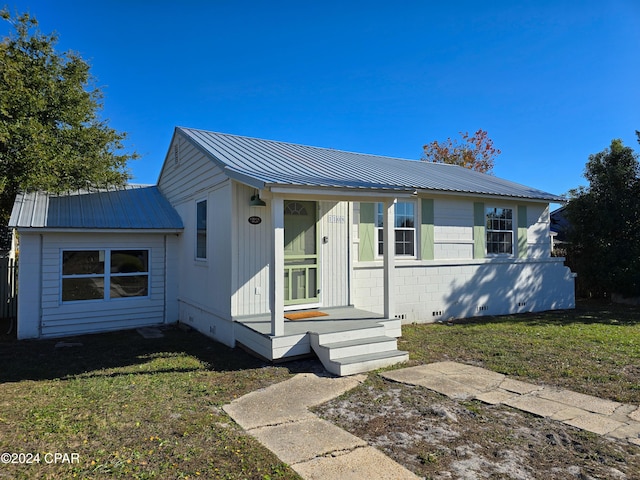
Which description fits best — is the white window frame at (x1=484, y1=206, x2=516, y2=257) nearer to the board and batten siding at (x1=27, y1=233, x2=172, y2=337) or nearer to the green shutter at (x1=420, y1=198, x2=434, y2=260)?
the green shutter at (x1=420, y1=198, x2=434, y2=260)

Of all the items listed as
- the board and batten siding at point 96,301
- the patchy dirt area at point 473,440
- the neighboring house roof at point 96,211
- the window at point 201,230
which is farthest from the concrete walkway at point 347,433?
the neighboring house roof at point 96,211

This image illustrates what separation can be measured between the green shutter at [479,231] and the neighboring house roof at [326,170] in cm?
53

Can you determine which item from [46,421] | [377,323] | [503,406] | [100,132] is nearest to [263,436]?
[46,421]

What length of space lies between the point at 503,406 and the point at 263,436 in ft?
8.91

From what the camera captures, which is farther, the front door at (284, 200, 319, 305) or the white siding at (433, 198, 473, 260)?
the white siding at (433, 198, 473, 260)

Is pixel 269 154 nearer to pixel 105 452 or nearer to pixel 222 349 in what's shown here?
pixel 222 349

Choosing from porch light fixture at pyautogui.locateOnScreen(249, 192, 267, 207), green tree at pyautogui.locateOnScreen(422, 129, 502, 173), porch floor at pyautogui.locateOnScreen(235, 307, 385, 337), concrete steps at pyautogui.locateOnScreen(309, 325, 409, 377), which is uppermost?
green tree at pyautogui.locateOnScreen(422, 129, 502, 173)

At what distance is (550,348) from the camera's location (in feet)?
23.2

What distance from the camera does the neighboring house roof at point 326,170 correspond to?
658cm

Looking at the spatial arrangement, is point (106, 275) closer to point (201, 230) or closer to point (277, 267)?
point (201, 230)

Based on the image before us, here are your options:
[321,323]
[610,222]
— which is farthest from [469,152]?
[321,323]

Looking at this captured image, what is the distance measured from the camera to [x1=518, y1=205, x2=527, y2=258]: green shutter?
445 inches

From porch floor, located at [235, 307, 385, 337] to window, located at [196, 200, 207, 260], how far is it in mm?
2180

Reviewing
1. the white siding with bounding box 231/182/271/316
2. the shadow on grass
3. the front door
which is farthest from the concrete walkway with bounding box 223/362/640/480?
the front door
